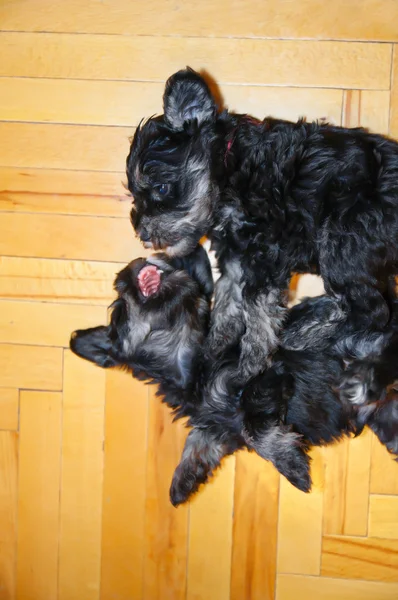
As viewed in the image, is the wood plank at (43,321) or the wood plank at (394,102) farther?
the wood plank at (43,321)

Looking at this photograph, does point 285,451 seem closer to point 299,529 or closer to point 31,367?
point 299,529

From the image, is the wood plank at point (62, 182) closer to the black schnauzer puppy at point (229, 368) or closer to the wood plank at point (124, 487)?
the black schnauzer puppy at point (229, 368)

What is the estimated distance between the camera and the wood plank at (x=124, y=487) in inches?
117

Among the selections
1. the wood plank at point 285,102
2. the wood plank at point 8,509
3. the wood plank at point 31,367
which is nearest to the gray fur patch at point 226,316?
the wood plank at point 285,102

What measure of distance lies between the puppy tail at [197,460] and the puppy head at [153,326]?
0.30 m

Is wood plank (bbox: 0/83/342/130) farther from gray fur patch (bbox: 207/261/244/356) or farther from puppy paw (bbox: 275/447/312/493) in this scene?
puppy paw (bbox: 275/447/312/493)

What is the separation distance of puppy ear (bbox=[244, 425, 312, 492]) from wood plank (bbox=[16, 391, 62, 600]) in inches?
43.4

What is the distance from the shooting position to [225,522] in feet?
9.73

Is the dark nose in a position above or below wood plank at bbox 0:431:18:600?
above

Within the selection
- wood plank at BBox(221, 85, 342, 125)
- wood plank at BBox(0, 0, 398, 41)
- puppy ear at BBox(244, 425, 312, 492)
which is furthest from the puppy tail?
wood plank at BBox(0, 0, 398, 41)

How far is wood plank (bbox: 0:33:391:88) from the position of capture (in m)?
2.66

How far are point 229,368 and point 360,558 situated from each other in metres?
1.23

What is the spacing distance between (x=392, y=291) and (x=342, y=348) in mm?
317

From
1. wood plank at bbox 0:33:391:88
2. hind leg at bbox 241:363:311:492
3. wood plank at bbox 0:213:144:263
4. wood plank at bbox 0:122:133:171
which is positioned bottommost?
hind leg at bbox 241:363:311:492
